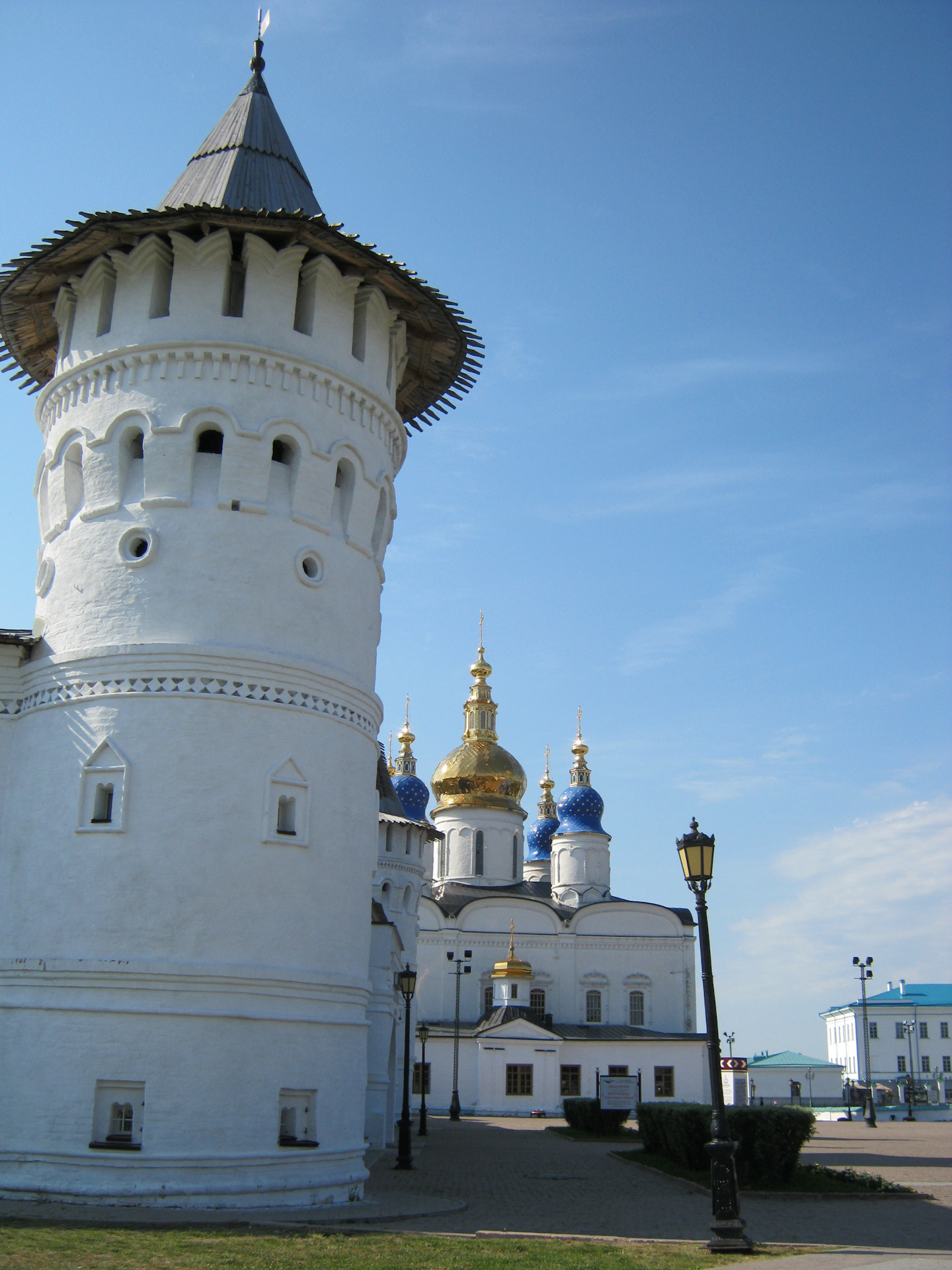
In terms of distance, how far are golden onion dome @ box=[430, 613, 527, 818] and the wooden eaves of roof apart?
32826mm

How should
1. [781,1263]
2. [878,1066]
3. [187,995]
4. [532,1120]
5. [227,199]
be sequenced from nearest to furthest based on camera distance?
[781,1263]
[187,995]
[227,199]
[532,1120]
[878,1066]

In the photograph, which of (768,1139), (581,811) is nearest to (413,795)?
(581,811)

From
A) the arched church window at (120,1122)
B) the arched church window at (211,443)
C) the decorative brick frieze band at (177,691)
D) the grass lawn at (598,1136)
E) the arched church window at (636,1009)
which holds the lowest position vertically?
the grass lawn at (598,1136)

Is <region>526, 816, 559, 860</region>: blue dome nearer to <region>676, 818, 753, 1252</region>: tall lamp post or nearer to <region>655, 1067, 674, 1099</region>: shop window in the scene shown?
<region>655, 1067, 674, 1099</region>: shop window

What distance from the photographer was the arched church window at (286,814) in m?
14.4

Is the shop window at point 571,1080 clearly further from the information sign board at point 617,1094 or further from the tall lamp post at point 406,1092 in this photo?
the tall lamp post at point 406,1092

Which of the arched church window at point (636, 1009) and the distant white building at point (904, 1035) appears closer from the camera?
the arched church window at point (636, 1009)

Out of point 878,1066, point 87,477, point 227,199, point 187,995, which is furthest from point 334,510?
point 878,1066

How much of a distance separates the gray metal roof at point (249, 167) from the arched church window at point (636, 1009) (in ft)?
121

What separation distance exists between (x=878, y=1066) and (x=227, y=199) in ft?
264

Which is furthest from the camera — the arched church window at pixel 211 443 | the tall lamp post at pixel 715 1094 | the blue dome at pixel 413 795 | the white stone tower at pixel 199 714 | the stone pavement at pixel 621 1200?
the blue dome at pixel 413 795

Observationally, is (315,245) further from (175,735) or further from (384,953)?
(384,953)

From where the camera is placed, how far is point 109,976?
1317 cm

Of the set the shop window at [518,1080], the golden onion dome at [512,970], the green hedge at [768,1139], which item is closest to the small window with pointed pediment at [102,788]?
the green hedge at [768,1139]
